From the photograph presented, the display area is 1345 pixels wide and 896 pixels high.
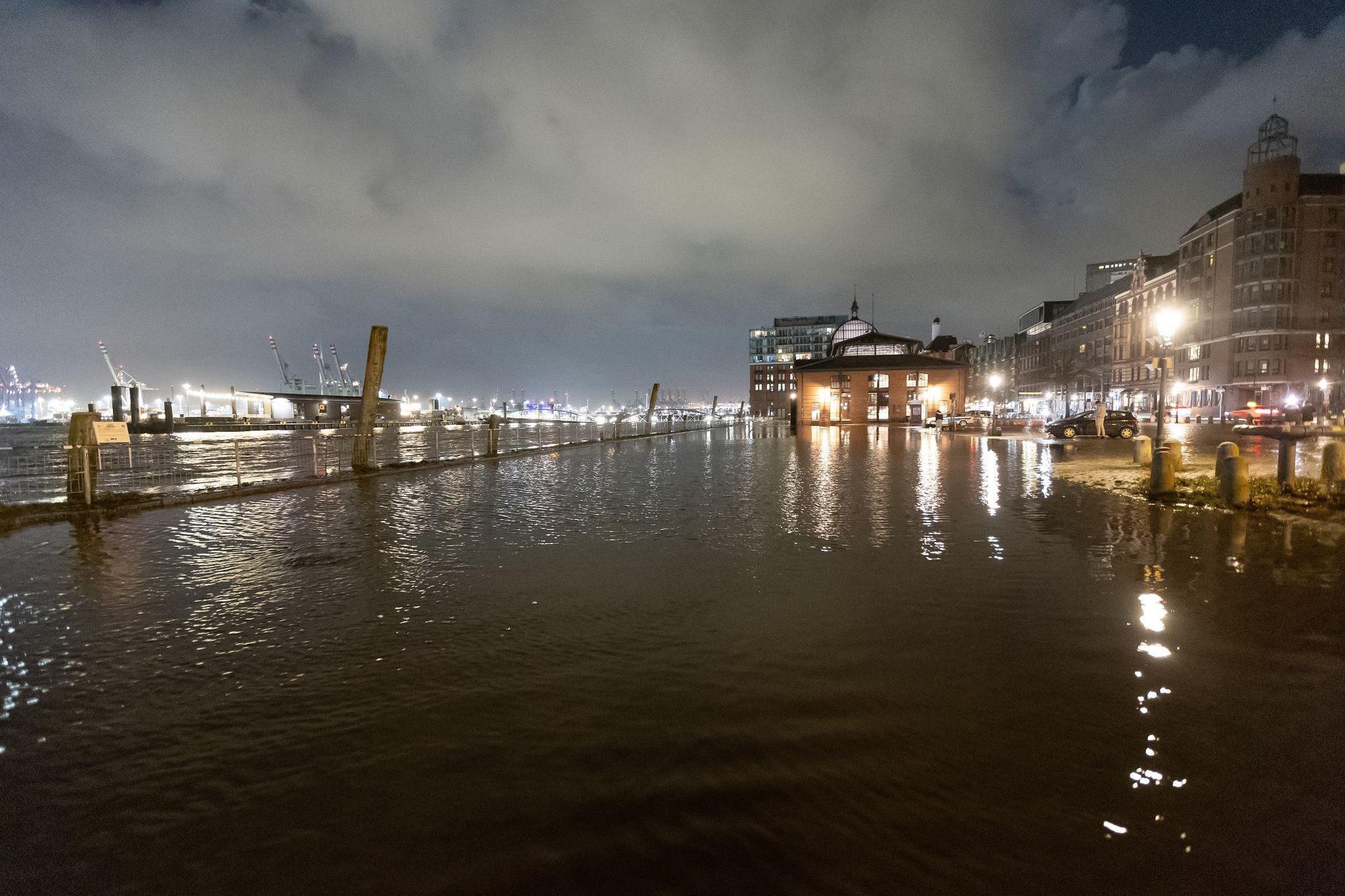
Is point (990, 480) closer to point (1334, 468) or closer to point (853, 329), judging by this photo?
point (1334, 468)

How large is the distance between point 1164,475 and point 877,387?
56114 mm

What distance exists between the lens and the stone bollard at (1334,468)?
448 inches

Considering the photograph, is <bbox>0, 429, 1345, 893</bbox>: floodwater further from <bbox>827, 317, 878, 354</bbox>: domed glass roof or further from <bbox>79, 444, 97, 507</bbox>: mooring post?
<bbox>827, 317, 878, 354</bbox>: domed glass roof

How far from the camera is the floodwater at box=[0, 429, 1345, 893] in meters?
2.71

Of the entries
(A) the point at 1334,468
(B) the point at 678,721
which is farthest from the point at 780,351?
(B) the point at 678,721

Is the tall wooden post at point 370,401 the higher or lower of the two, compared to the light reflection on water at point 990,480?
higher

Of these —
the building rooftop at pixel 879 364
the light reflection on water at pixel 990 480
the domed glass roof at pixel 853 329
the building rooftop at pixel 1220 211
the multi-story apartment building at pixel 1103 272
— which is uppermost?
the multi-story apartment building at pixel 1103 272

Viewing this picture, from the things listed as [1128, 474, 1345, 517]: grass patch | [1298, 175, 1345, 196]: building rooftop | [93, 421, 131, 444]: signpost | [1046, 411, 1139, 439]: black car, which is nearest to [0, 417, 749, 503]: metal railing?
[93, 421, 131, 444]: signpost

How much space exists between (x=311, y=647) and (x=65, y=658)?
1.86 meters

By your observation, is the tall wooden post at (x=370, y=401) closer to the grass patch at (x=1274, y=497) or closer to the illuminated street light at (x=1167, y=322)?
the grass patch at (x=1274, y=497)

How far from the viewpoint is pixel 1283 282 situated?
67.8 m

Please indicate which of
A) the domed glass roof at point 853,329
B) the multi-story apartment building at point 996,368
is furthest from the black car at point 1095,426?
the multi-story apartment building at point 996,368

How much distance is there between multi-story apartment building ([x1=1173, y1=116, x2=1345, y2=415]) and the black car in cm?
4844

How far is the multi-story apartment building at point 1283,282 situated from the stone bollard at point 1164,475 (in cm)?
7657
